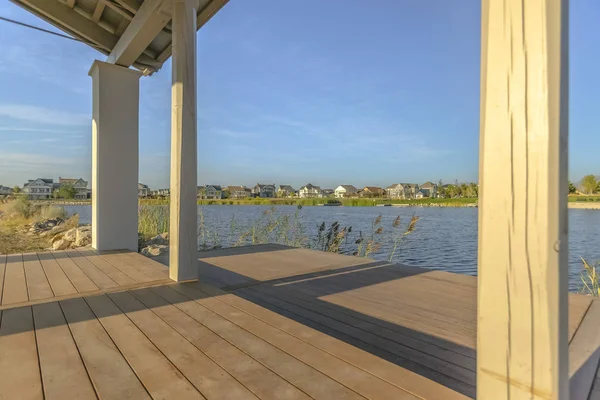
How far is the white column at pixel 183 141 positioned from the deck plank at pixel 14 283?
89 centimetres

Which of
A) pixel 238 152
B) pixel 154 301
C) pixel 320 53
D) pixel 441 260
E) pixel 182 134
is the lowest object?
pixel 441 260

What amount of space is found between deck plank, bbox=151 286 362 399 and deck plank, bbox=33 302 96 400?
0.52 meters

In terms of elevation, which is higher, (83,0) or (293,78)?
(293,78)

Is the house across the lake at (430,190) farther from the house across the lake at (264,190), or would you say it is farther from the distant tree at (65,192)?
the distant tree at (65,192)

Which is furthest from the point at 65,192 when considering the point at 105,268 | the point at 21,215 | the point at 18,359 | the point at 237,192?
the point at 18,359

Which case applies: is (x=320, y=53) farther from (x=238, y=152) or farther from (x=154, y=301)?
(x=154, y=301)

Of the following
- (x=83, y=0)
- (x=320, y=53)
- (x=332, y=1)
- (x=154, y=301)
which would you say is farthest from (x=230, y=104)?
(x=154, y=301)

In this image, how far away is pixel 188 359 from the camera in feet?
4.12

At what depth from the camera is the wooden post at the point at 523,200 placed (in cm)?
69

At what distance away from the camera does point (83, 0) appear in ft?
11.0

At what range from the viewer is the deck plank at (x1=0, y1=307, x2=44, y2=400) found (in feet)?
3.41

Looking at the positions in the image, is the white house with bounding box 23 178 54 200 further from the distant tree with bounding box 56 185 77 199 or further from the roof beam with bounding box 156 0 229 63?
the roof beam with bounding box 156 0 229 63

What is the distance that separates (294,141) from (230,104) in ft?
9.77

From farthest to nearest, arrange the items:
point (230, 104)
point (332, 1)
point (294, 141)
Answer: point (294, 141), point (230, 104), point (332, 1)
